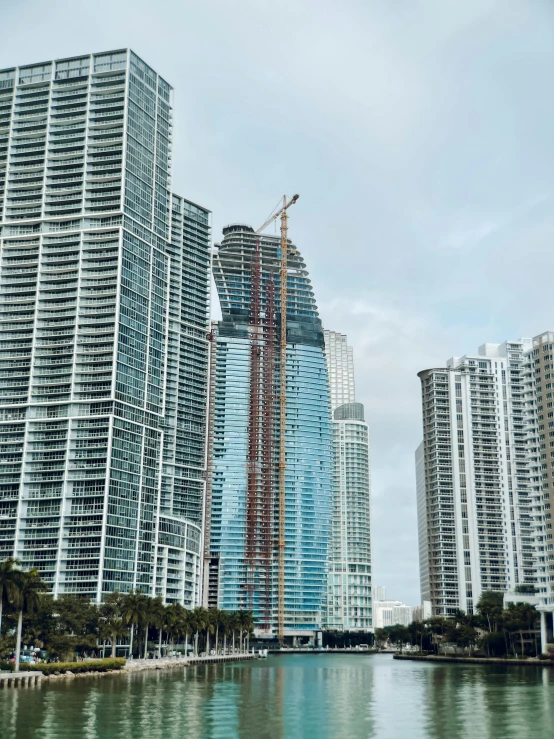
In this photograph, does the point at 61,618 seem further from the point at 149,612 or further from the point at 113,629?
the point at 149,612

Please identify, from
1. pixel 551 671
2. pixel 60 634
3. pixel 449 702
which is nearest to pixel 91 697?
pixel 449 702

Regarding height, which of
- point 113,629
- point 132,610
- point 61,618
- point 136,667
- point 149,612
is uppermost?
point 132,610

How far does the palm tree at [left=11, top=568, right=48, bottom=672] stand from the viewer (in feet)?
395

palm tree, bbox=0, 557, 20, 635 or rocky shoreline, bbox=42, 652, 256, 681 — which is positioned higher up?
palm tree, bbox=0, 557, 20, 635

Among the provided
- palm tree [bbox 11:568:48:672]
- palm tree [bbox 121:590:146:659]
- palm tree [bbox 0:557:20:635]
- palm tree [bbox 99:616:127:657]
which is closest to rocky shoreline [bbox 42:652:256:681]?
palm tree [bbox 99:616:127:657]

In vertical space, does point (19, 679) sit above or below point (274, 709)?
above

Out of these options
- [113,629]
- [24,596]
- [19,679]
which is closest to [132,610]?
[113,629]

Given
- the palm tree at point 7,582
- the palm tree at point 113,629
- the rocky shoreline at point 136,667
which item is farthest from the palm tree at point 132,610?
the palm tree at point 7,582

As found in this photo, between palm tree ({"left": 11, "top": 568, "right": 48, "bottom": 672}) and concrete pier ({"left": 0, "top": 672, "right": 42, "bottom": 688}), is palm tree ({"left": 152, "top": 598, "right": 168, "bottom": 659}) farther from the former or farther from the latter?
concrete pier ({"left": 0, "top": 672, "right": 42, "bottom": 688})

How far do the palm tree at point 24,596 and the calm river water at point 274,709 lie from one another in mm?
9836

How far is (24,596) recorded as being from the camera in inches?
4916

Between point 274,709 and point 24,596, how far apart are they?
4824cm

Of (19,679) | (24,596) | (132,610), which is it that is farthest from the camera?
(132,610)

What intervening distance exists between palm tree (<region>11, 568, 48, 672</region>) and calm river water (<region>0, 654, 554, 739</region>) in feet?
32.3
